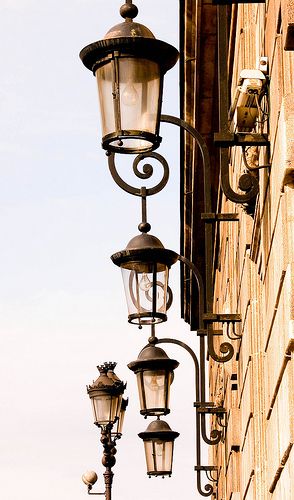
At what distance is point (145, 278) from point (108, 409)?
695 cm

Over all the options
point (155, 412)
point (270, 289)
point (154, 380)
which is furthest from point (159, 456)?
point (270, 289)

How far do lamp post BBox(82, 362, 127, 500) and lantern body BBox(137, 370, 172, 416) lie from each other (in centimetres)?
369

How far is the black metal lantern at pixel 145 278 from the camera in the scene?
11969 mm

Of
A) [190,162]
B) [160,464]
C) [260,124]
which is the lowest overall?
[160,464]

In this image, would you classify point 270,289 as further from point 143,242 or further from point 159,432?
point 159,432

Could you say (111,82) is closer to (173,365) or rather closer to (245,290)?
(245,290)

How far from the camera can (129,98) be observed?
8.33 metres

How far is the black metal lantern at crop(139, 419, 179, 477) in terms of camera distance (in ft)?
57.2

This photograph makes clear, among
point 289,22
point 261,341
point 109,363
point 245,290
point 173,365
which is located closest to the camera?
point 289,22

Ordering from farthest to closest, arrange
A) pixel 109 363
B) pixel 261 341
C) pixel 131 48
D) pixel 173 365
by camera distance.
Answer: pixel 109 363 → pixel 173 365 → pixel 261 341 → pixel 131 48

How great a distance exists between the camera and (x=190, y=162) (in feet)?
76.4

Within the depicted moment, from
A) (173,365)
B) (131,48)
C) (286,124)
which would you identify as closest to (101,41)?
(131,48)

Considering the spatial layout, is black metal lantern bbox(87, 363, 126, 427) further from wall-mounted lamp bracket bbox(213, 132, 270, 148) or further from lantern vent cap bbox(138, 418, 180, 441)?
wall-mounted lamp bracket bbox(213, 132, 270, 148)

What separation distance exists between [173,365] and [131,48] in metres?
7.20
